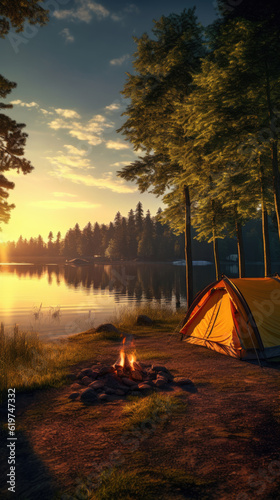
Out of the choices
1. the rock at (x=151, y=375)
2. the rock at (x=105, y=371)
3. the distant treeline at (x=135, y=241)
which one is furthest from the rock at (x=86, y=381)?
the distant treeline at (x=135, y=241)

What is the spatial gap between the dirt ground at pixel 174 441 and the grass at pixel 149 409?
15 cm

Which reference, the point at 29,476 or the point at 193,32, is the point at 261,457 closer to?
the point at 29,476

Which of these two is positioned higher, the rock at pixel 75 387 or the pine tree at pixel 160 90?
the pine tree at pixel 160 90

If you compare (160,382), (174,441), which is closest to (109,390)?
(160,382)

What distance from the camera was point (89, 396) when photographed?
628 cm

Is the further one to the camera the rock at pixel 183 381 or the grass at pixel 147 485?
the rock at pixel 183 381

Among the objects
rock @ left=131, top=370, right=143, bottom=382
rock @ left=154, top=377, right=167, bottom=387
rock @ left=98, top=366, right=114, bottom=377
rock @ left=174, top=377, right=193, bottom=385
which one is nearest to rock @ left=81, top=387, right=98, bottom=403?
rock @ left=98, top=366, right=114, bottom=377

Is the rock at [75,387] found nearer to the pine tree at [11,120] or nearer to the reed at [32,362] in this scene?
the reed at [32,362]

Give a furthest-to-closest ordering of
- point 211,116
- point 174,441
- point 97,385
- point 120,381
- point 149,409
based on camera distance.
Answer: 1. point 211,116
2. point 120,381
3. point 97,385
4. point 149,409
5. point 174,441

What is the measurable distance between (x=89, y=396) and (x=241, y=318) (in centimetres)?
512

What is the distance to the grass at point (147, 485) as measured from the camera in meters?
3.31

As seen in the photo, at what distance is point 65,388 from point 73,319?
14383mm

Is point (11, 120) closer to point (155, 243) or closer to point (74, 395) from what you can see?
point (74, 395)

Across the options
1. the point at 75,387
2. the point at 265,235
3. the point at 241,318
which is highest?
the point at 265,235
